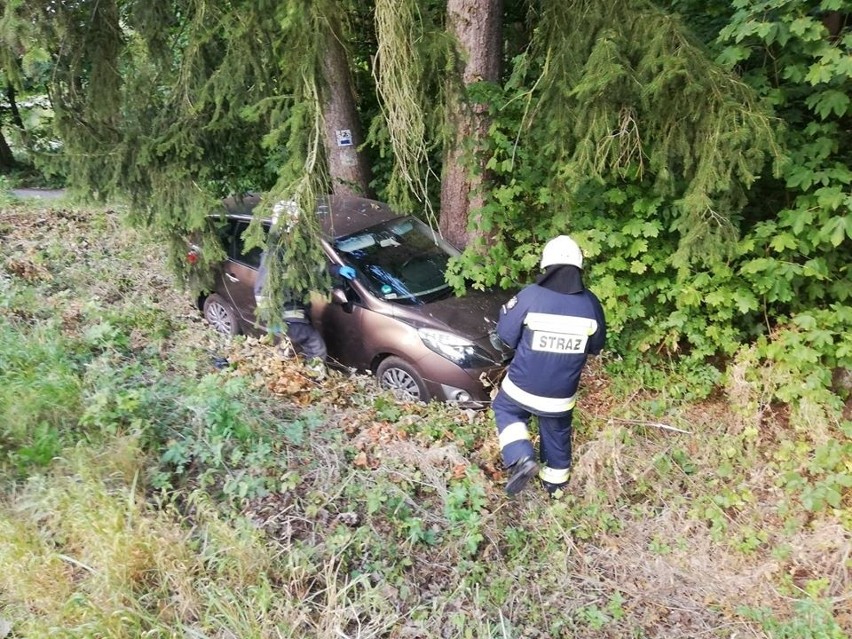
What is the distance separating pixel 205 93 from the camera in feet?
15.8

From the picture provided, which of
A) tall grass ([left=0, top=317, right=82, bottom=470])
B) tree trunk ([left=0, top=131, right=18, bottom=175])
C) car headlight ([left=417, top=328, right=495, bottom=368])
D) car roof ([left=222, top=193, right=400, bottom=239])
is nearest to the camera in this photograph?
tall grass ([left=0, top=317, right=82, bottom=470])

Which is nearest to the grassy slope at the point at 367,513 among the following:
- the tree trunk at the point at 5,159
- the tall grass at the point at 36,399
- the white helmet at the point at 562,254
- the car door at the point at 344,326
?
the tall grass at the point at 36,399

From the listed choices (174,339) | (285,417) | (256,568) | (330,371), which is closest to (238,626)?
(256,568)

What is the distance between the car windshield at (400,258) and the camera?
5207 mm

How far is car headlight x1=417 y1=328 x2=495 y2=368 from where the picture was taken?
4.71 meters

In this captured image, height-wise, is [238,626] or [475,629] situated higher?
[238,626]

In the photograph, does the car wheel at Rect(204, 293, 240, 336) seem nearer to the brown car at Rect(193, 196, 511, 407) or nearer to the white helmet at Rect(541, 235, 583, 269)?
Answer: the brown car at Rect(193, 196, 511, 407)

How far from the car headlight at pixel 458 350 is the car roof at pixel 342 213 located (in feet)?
5.13

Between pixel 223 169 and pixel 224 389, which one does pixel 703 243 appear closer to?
pixel 224 389

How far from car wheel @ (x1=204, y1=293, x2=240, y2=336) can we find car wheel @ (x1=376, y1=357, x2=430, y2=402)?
2.12 meters

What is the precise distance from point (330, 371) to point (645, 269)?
115 inches

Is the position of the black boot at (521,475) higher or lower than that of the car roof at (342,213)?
lower

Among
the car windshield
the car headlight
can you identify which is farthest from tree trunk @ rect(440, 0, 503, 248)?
the car headlight

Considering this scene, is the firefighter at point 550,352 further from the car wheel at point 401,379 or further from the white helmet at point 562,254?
the car wheel at point 401,379
